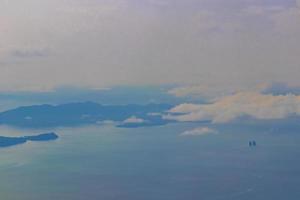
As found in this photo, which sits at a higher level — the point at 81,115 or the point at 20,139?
the point at 81,115

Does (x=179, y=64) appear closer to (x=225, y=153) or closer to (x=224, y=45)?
(x=224, y=45)

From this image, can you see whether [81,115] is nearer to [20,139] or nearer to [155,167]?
[20,139]

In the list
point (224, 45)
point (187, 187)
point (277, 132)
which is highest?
point (224, 45)

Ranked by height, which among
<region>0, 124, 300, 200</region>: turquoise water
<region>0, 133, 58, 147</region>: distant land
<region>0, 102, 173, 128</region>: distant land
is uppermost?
<region>0, 102, 173, 128</region>: distant land

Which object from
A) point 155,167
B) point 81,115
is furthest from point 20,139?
point 155,167

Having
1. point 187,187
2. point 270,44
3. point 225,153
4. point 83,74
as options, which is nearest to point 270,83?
point 270,44
